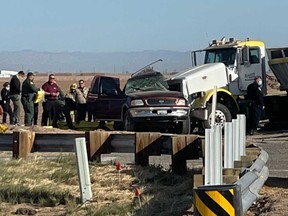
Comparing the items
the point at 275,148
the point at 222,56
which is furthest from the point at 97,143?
the point at 222,56

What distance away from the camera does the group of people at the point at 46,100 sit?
2503 centimetres

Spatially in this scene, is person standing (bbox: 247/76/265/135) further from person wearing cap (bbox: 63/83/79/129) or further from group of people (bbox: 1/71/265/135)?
person wearing cap (bbox: 63/83/79/129)

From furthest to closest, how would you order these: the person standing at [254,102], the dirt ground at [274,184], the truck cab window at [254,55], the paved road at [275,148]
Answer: the truck cab window at [254,55], the person standing at [254,102], the paved road at [275,148], the dirt ground at [274,184]

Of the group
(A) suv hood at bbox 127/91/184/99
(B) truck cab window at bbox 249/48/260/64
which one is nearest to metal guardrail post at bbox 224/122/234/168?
(A) suv hood at bbox 127/91/184/99

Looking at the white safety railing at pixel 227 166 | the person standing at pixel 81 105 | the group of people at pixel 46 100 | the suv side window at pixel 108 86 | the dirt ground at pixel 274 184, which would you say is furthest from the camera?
the person standing at pixel 81 105

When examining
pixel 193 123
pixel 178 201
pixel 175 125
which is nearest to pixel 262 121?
pixel 193 123

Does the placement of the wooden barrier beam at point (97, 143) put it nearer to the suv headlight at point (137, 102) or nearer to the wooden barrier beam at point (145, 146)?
the wooden barrier beam at point (145, 146)

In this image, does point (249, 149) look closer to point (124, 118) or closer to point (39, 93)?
point (124, 118)

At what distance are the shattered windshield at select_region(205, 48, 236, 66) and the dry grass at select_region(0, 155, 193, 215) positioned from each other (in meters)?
12.1

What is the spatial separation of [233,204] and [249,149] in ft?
22.2

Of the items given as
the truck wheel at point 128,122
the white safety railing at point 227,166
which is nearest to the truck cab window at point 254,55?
the truck wheel at point 128,122

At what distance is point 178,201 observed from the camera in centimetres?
1045

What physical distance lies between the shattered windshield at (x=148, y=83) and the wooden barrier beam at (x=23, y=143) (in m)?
9.49

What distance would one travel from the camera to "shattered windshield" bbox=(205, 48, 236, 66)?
25.3 m
